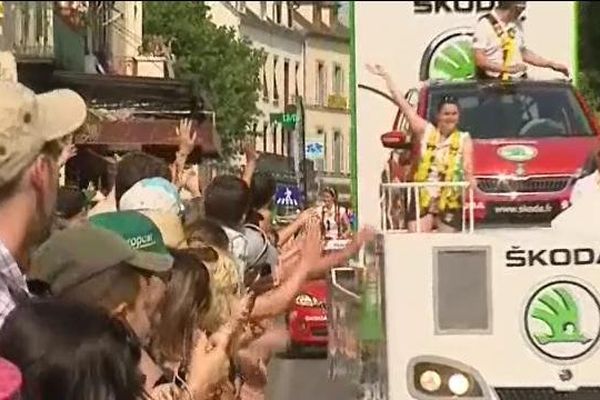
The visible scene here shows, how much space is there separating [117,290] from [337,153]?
902 centimetres

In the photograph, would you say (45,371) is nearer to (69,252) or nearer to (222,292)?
(69,252)

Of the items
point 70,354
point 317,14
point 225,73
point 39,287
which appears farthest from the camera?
point 317,14

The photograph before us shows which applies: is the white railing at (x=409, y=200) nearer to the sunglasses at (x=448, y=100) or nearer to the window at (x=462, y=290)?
the window at (x=462, y=290)

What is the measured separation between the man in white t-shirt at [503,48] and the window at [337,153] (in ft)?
4.51

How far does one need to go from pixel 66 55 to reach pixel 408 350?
24638 millimetres

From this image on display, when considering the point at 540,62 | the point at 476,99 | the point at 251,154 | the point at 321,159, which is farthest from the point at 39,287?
the point at 540,62

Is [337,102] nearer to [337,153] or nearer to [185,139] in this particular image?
[337,153]

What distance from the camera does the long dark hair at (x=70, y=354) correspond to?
10.7 feet

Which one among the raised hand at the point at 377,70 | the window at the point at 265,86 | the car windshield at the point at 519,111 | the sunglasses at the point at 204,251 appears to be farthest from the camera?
the raised hand at the point at 377,70

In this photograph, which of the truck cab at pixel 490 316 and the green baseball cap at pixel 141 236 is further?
the truck cab at pixel 490 316

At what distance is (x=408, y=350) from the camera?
265 inches

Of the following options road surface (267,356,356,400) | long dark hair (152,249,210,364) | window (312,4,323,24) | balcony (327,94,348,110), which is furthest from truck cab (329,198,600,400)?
window (312,4,323,24)

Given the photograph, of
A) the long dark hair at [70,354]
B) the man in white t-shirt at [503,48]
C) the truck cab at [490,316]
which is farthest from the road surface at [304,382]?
the long dark hair at [70,354]

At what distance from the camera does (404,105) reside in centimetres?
1309
